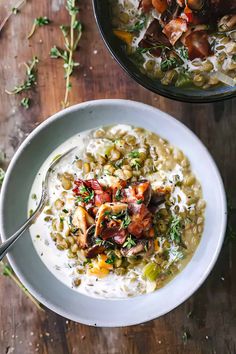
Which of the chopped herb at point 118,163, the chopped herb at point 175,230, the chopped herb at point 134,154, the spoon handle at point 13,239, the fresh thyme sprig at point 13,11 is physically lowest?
the chopped herb at point 175,230

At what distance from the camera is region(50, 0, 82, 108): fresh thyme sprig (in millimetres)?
2189

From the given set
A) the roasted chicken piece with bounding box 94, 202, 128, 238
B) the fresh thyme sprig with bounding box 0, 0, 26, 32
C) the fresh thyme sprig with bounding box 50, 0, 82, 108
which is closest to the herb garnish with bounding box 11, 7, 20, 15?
the fresh thyme sprig with bounding box 0, 0, 26, 32

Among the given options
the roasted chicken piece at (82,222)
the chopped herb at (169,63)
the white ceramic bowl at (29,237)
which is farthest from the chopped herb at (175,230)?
the chopped herb at (169,63)

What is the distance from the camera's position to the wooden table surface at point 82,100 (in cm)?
221

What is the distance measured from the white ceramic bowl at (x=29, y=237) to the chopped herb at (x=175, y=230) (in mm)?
108

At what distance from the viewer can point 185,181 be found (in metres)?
2.09

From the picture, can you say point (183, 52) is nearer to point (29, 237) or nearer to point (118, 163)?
point (118, 163)

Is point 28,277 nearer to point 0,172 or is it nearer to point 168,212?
point 0,172

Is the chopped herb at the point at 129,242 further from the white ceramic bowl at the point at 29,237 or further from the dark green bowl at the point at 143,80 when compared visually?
the dark green bowl at the point at 143,80

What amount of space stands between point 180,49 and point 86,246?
32.5 inches

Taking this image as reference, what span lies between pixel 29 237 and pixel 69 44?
32.8 inches

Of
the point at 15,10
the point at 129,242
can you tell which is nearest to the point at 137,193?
the point at 129,242

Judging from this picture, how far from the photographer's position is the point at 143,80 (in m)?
1.92

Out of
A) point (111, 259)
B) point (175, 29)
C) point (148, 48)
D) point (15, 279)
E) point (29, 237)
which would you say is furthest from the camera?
point (15, 279)
